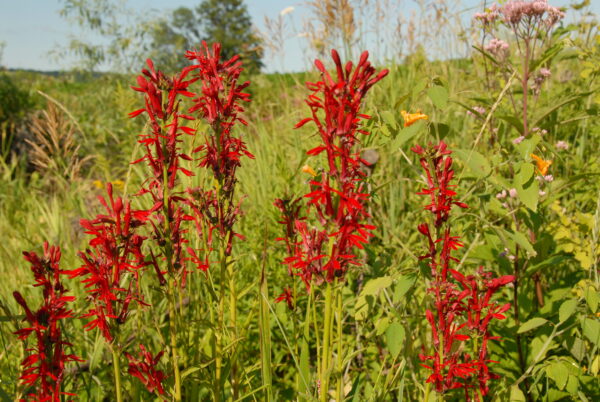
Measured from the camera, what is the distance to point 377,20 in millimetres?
5359

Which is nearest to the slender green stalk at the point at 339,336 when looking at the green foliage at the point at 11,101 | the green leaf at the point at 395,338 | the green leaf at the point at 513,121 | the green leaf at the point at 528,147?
the green leaf at the point at 395,338

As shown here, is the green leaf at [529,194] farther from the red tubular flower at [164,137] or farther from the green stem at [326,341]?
the red tubular flower at [164,137]

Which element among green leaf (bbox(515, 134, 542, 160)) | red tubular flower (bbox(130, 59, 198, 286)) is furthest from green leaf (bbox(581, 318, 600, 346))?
red tubular flower (bbox(130, 59, 198, 286))

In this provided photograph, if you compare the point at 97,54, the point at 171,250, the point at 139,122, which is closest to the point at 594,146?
the point at 171,250

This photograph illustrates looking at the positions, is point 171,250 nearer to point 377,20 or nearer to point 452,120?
point 452,120

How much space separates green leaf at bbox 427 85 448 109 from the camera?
56.9 inches

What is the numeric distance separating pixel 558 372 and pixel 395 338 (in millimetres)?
610

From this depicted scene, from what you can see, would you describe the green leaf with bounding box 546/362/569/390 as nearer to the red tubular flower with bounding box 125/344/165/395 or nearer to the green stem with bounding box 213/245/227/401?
the green stem with bounding box 213/245/227/401

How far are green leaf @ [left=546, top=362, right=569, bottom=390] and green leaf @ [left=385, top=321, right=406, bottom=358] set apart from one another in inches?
22.7

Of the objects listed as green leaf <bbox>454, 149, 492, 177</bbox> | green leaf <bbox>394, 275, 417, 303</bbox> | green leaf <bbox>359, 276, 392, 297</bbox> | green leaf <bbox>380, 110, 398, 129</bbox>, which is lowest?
green leaf <bbox>394, 275, 417, 303</bbox>

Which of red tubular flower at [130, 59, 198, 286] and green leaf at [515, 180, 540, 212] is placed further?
green leaf at [515, 180, 540, 212]

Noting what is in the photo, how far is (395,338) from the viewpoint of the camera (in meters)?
1.29

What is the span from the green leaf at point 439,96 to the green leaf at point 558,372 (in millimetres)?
866

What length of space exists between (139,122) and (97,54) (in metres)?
3.37
